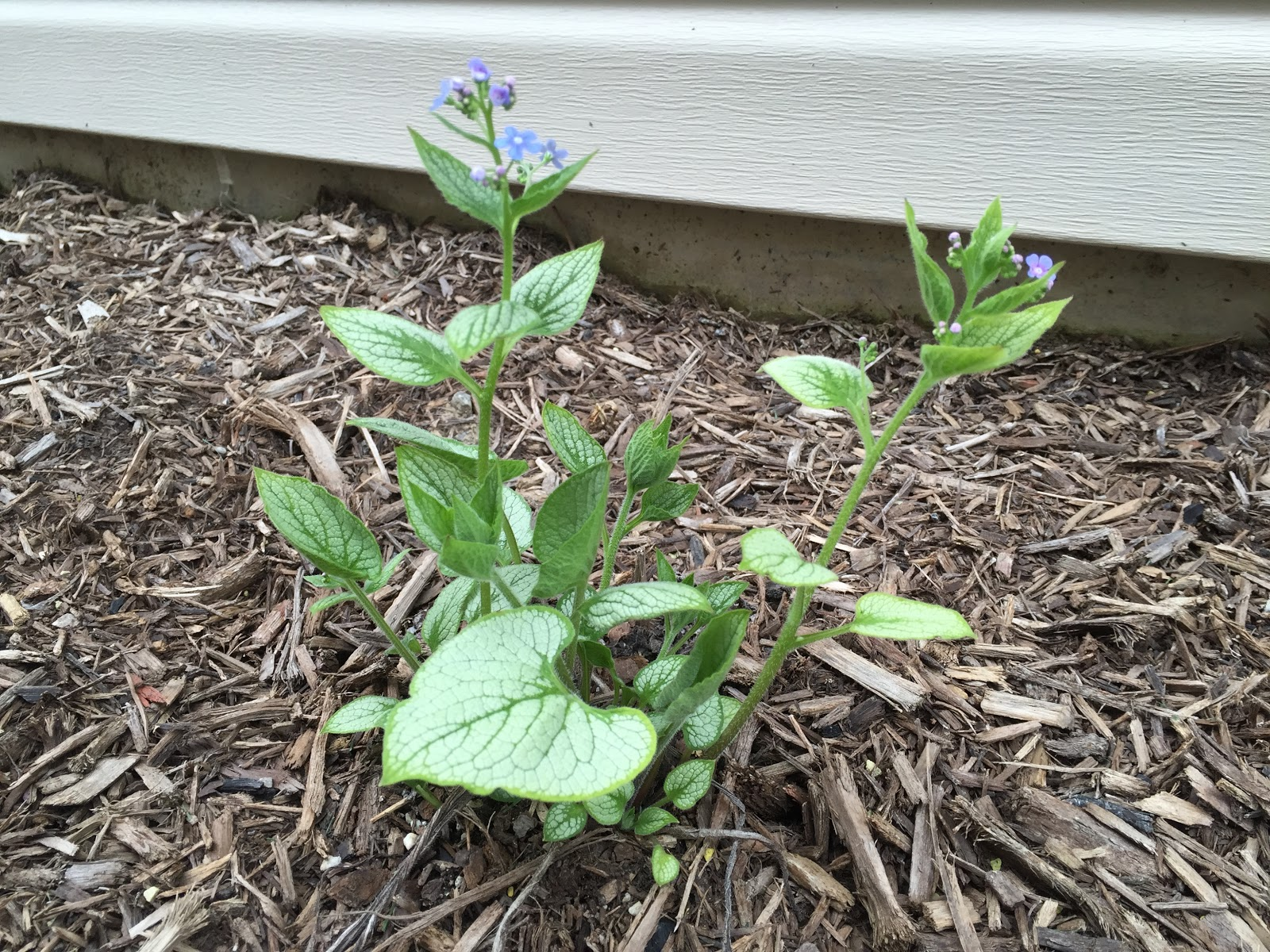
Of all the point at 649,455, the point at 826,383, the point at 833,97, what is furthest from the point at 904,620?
the point at 833,97

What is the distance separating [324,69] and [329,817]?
6.49 ft

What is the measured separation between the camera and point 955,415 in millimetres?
1798

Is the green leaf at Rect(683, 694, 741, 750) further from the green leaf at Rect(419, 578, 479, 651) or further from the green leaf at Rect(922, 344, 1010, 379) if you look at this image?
the green leaf at Rect(922, 344, 1010, 379)

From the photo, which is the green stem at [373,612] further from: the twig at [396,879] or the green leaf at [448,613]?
the twig at [396,879]

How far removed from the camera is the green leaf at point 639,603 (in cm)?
85

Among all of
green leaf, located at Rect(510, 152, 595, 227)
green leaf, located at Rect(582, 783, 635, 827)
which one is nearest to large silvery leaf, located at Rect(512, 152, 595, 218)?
green leaf, located at Rect(510, 152, 595, 227)

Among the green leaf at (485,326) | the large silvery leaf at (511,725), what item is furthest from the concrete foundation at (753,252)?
the large silvery leaf at (511,725)

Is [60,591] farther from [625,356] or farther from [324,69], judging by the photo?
[324,69]

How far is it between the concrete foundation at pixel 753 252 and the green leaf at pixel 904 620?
1.29 metres

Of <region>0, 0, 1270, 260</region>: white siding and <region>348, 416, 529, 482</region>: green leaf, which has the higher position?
<region>0, 0, 1270, 260</region>: white siding

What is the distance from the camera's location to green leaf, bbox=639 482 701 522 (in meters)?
1.09

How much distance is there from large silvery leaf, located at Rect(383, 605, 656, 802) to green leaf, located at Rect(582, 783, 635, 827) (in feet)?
0.85

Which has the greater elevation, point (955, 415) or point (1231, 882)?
point (955, 415)

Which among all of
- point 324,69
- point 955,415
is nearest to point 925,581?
point 955,415
